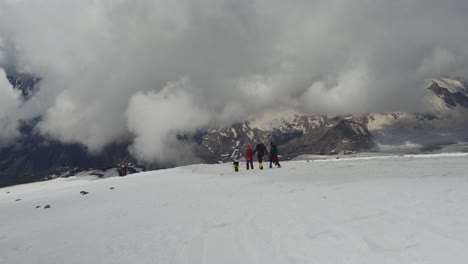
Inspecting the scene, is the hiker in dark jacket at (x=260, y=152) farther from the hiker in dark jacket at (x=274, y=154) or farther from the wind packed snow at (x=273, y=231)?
the wind packed snow at (x=273, y=231)

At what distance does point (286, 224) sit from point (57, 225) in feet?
31.0

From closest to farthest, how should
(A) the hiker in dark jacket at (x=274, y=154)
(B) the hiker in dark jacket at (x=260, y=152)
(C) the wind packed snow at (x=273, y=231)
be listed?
(C) the wind packed snow at (x=273, y=231), (B) the hiker in dark jacket at (x=260, y=152), (A) the hiker in dark jacket at (x=274, y=154)

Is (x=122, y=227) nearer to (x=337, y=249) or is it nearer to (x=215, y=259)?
(x=215, y=259)

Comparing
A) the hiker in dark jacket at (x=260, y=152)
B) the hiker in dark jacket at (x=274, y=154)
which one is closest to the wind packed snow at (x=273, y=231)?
the hiker in dark jacket at (x=260, y=152)

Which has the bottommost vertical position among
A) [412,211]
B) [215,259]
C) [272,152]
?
[215,259]

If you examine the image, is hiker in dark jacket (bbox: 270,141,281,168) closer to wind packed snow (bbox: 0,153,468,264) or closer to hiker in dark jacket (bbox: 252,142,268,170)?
hiker in dark jacket (bbox: 252,142,268,170)

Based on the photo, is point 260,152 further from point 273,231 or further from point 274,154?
point 273,231

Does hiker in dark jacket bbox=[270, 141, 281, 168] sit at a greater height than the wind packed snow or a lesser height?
greater

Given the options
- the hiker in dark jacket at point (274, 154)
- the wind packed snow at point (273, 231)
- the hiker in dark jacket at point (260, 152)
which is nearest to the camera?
the wind packed snow at point (273, 231)

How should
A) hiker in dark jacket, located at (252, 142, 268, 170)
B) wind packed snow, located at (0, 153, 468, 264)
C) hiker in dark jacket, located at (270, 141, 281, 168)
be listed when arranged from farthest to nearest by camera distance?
hiker in dark jacket, located at (270, 141, 281, 168) → hiker in dark jacket, located at (252, 142, 268, 170) → wind packed snow, located at (0, 153, 468, 264)

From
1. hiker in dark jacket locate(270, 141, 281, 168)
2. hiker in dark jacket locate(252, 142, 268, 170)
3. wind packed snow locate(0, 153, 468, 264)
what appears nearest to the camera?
wind packed snow locate(0, 153, 468, 264)

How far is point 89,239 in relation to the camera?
1005 cm

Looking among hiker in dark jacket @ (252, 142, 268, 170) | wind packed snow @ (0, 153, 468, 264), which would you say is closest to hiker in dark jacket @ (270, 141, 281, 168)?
hiker in dark jacket @ (252, 142, 268, 170)

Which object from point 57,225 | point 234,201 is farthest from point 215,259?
point 57,225
